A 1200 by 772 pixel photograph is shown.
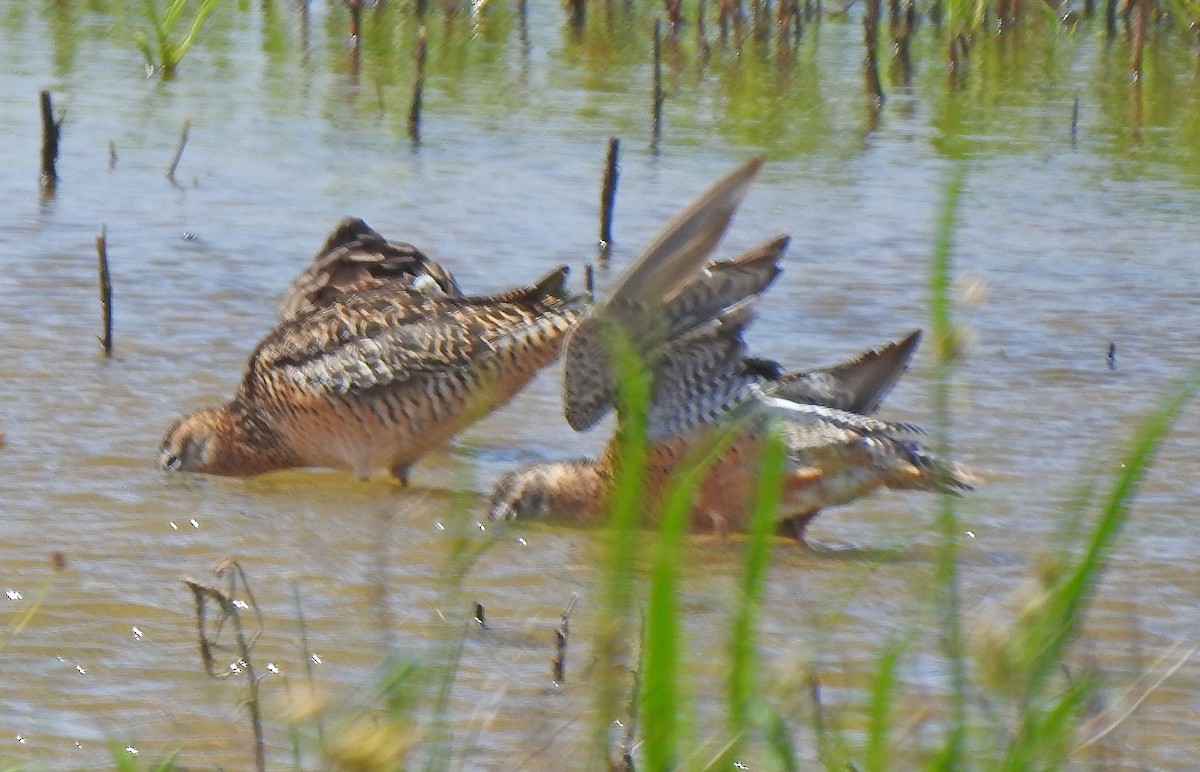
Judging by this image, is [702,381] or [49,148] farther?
[49,148]

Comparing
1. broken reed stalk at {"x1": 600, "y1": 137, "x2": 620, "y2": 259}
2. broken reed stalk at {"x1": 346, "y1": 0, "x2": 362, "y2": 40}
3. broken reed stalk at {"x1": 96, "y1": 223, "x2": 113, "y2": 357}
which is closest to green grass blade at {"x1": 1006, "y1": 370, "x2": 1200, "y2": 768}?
broken reed stalk at {"x1": 96, "y1": 223, "x2": 113, "y2": 357}

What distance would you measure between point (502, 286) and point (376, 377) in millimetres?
1967

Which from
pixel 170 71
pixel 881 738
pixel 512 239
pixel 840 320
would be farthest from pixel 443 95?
pixel 881 738

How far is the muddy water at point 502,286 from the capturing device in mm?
3684

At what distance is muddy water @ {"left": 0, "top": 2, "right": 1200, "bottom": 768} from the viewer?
3.68 meters

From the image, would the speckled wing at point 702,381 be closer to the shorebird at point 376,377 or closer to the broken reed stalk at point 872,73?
the shorebird at point 376,377

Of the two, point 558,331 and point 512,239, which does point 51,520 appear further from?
point 512,239

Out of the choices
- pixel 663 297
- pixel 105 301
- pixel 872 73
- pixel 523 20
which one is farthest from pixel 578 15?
pixel 663 297

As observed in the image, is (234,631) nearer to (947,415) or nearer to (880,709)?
(880,709)

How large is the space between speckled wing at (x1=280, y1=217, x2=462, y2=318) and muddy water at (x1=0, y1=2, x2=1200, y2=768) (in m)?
0.49

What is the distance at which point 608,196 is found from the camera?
785cm

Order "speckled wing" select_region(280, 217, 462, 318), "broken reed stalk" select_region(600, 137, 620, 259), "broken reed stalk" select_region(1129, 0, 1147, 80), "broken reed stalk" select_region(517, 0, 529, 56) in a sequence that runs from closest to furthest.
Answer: "speckled wing" select_region(280, 217, 462, 318), "broken reed stalk" select_region(600, 137, 620, 259), "broken reed stalk" select_region(1129, 0, 1147, 80), "broken reed stalk" select_region(517, 0, 529, 56)

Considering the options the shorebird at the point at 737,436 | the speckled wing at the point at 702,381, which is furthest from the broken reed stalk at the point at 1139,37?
the speckled wing at the point at 702,381

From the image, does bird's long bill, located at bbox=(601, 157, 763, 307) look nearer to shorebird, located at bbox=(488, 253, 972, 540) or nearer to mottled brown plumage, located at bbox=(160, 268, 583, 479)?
shorebird, located at bbox=(488, 253, 972, 540)
